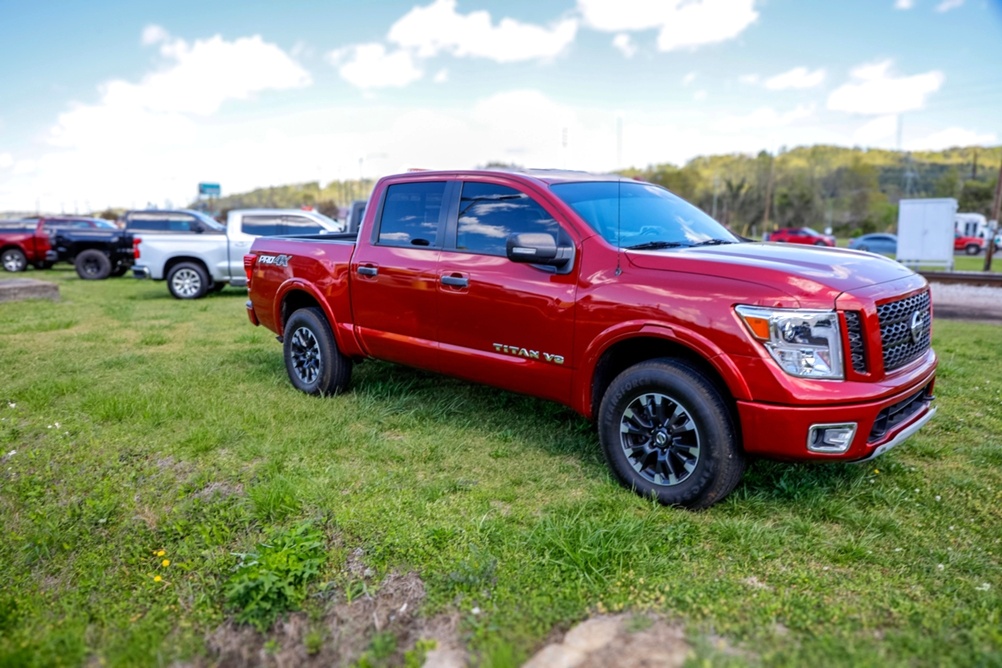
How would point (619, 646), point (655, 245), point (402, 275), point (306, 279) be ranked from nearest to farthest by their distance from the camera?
point (619, 646) → point (655, 245) → point (402, 275) → point (306, 279)

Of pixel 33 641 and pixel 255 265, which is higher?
pixel 255 265

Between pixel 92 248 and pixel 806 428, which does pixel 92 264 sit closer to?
pixel 92 248

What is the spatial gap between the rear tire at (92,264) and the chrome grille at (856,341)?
19.2m

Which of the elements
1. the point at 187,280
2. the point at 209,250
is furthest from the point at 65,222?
the point at 209,250

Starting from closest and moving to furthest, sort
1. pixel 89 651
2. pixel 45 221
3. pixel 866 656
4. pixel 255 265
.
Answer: pixel 866 656 → pixel 89 651 → pixel 255 265 → pixel 45 221

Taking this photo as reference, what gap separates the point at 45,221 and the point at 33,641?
2243cm

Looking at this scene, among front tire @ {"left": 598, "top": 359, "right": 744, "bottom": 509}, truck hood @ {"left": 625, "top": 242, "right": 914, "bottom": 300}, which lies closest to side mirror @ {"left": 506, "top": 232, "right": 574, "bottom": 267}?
truck hood @ {"left": 625, "top": 242, "right": 914, "bottom": 300}

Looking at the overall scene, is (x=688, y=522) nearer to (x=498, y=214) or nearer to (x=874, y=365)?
(x=874, y=365)

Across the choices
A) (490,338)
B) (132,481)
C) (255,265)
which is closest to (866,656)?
(490,338)

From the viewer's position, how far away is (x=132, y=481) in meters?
4.25

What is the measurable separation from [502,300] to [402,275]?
100cm

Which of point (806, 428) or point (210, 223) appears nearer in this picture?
point (806, 428)

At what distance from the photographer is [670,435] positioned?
12.4ft

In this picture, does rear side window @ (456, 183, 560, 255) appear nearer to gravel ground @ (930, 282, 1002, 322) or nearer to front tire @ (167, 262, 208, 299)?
gravel ground @ (930, 282, 1002, 322)
